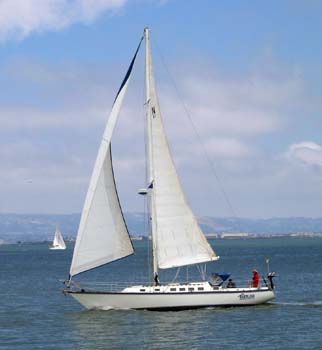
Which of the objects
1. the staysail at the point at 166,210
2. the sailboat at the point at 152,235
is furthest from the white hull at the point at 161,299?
the staysail at the point at 166,210

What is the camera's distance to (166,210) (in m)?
47.4

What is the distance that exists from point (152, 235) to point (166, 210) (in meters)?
1.71

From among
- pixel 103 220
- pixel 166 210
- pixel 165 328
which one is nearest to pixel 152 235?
pixel 166 210

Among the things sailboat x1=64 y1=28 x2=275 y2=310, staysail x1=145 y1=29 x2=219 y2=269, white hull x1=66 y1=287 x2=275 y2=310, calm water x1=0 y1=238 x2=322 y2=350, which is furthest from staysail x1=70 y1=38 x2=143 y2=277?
calm water x1=0 y1=238 x2=322 y2=350

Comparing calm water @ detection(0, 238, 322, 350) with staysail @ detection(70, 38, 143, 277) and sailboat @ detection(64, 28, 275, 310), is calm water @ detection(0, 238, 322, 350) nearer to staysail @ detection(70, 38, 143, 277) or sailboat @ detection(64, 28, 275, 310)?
sailboat @ detection(64, 28, 275, 310)

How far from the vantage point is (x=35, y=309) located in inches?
2132

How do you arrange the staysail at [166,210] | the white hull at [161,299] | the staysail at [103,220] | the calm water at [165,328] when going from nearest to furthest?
the calm water at [165,328], the staysail at [103,220], the white hull at [161,299], the staysail at [166,210]

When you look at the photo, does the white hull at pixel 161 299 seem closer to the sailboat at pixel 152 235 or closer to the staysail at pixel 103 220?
the sailboat at pixel 152 235

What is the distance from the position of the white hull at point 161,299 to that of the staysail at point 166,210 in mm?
2044

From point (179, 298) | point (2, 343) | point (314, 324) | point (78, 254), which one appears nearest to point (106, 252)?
point (78, 254)

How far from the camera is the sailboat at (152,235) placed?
45428mm

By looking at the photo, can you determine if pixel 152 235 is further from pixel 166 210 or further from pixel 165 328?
pixel 165 328

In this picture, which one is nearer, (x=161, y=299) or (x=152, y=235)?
(x=161, y=299)

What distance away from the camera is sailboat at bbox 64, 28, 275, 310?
4543 cm
